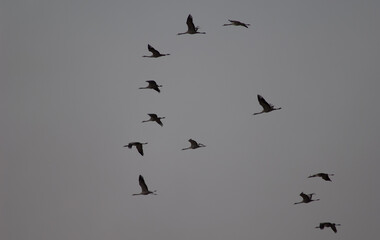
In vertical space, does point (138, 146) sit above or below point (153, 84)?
below

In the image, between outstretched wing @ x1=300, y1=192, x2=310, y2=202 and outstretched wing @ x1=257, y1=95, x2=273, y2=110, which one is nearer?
outstretched wing @ x1=257, y1=95, x2=273, y2=110

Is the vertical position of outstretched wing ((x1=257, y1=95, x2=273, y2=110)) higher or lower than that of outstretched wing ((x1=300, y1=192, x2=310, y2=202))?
higher

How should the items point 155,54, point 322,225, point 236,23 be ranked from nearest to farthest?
1. point 236,23
2. point 155,54
3. point 322,225

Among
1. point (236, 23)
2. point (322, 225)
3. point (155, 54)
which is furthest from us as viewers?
point (322, 225)

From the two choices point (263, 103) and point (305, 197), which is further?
point (305, 197)

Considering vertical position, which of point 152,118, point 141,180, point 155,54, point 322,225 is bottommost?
point 322,225

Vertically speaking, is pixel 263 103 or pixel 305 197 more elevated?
pixel 263 103

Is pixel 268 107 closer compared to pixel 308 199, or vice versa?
pixel 268 107

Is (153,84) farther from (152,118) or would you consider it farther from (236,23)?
(236,23)

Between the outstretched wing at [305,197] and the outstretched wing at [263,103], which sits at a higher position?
the outstretched wing at [263,103]

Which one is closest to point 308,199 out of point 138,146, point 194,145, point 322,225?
point 322,225

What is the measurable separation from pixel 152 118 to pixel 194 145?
3.20 m

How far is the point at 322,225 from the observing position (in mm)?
48344

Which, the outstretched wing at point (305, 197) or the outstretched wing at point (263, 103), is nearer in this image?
the outstretched wing at point (263, 103)
